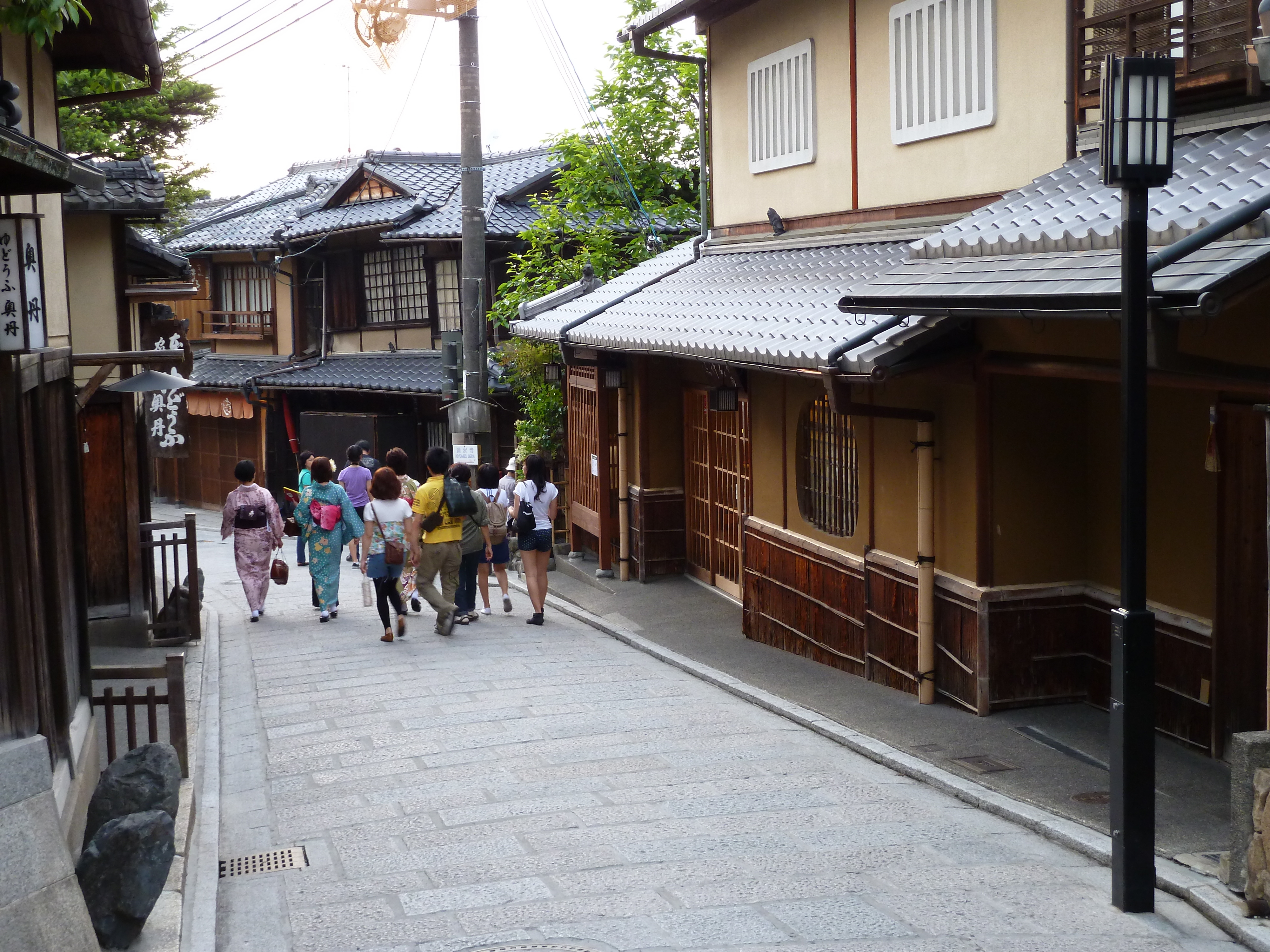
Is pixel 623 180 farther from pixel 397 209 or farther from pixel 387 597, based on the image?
pixel 387 597

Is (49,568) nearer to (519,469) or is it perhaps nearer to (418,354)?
(519,469)

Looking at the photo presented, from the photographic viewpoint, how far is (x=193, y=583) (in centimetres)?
1448

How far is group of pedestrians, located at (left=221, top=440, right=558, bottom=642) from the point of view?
14.3 metres

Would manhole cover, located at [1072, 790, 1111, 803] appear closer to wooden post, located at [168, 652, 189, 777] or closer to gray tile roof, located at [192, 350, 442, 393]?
wooden post, located at [168, 652, 189, 777]

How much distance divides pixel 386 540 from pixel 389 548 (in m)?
0.10

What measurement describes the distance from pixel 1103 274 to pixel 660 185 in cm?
1704

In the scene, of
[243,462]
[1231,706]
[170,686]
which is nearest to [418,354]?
[243,462]

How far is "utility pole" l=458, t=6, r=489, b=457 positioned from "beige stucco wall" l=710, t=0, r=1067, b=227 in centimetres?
332

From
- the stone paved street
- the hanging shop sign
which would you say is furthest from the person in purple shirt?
the stone paved street

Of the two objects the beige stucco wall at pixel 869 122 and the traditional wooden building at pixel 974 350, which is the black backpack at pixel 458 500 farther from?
the beige stucco wall at pixel 869 122

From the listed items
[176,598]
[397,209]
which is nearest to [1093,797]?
[176,598]

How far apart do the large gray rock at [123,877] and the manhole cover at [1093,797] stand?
211 inches

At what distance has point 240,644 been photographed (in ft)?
48.8

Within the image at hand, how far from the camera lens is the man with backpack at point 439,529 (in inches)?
567
